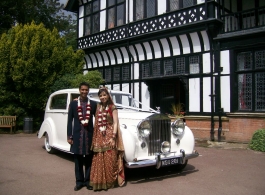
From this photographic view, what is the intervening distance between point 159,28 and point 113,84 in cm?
482

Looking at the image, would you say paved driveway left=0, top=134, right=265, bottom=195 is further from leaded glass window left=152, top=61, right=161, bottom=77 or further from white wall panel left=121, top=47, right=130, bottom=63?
white wall panel left=121, top=47, right=130, bottom=63

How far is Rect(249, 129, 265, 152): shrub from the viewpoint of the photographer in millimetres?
9648

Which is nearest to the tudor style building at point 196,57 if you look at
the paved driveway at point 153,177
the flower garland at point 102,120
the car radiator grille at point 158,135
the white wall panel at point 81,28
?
the white wall panel at point 81,28

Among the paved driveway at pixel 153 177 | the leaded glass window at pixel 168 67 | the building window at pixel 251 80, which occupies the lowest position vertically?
the paved driveway at pixel 153 177

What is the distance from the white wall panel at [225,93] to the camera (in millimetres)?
12029

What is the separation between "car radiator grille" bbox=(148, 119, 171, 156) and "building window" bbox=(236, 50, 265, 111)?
6546 millimetres

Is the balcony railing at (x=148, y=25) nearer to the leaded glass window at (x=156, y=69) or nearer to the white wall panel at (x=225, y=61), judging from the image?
the leaded glass window at (x=156, y=69)

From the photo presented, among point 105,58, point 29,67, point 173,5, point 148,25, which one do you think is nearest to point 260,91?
point 173,5

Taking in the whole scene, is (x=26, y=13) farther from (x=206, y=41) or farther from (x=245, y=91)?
(x=245, y=91)

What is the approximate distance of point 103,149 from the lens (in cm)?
536

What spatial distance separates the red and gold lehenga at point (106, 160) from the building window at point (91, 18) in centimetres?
1369

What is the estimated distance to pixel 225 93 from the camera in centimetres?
1213

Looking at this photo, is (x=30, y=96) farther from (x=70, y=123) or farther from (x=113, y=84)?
(x=70, y=123)

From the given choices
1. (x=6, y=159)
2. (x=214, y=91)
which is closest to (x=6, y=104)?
(x=6, y=159)
